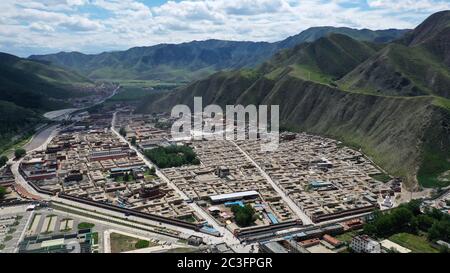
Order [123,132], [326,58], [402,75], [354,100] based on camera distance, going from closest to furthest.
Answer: [354,100] < [123,132] < [402,75] < [326,58]

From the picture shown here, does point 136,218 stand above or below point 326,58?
below

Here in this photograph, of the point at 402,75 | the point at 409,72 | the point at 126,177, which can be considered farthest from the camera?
the point at 409,72

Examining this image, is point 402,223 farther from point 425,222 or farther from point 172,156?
point 172,156

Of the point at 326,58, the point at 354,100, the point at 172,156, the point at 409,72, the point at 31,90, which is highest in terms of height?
the point at 326,58

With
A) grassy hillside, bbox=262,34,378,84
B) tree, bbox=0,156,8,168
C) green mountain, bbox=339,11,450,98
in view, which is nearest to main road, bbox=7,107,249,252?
tree, bbox=0,156,8,168

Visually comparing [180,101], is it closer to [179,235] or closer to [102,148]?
[102,148]

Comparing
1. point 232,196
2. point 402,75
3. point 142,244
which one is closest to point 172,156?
point 232,196
